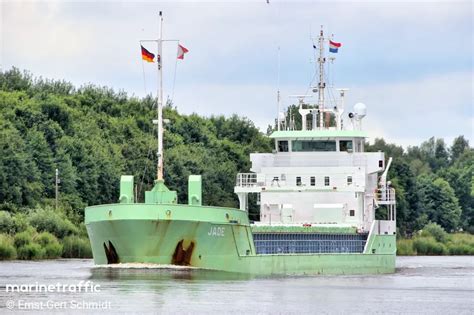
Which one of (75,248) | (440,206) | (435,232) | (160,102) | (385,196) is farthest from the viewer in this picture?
(440,206)

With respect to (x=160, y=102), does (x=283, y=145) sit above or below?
below

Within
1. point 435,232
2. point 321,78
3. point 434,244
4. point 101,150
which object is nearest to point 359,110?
point 321,78

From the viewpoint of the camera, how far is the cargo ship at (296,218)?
6219cm

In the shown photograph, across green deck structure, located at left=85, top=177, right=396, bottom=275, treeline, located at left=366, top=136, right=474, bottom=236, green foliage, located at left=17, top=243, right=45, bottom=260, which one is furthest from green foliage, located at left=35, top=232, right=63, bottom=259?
treeline, located at left=366, top=136, right=474, bottom=236

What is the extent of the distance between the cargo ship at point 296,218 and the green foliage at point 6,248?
1552cm

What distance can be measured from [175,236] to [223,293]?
22.4 feet

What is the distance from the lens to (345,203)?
72938mm

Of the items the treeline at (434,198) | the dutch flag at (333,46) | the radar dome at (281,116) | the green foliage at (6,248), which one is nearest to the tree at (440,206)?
the treeline at (434,198)

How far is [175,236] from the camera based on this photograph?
61500mm

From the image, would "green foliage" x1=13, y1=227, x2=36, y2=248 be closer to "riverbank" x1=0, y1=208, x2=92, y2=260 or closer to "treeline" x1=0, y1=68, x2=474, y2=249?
"riverbank" x1=0, y1=208, x2=92, y2=260

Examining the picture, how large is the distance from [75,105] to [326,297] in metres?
69.2

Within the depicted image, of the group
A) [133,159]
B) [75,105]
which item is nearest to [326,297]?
[133,159]

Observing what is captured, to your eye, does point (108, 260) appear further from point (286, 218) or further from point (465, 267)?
point (465, 267)

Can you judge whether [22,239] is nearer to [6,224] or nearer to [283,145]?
[6,224]
